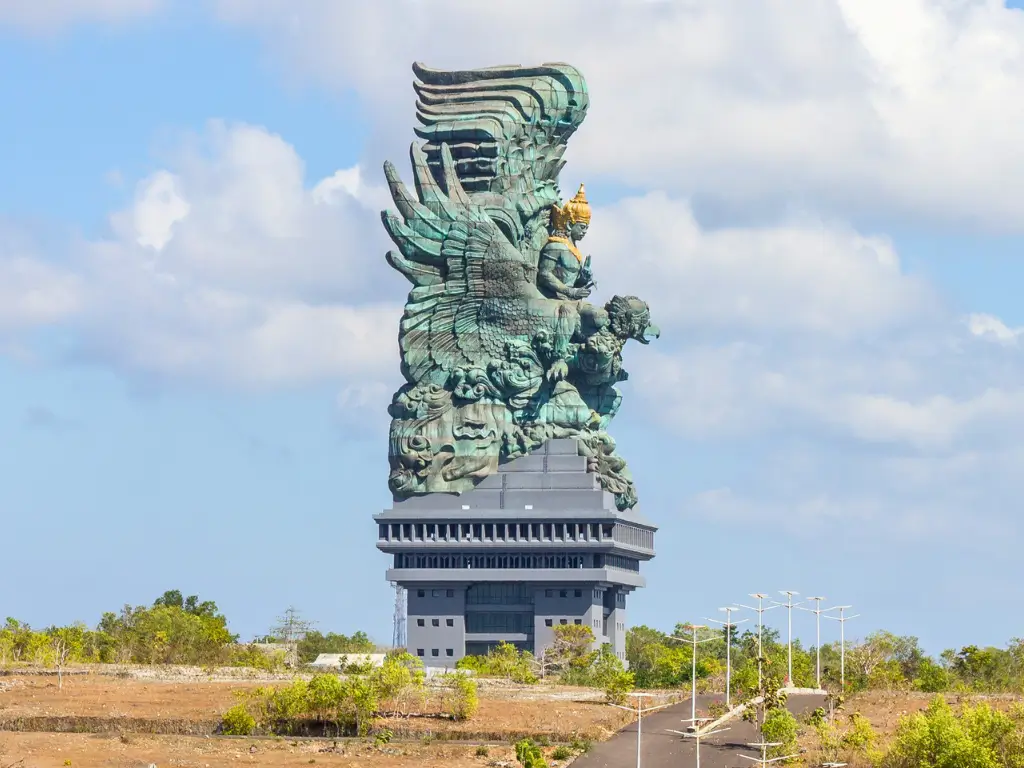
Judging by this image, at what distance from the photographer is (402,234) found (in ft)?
623

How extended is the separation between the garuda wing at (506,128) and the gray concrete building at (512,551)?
18757mm

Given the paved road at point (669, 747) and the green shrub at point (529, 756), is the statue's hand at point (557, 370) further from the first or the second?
the green shrub at point (529, 756)

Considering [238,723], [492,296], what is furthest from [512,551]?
[238,723]

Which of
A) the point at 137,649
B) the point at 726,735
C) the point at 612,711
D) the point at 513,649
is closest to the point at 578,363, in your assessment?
the point at 513,649

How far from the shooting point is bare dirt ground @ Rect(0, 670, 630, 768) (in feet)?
392

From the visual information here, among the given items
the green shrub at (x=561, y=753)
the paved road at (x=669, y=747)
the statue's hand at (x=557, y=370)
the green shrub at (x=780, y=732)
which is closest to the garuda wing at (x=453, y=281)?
the statue's hand at (x=557, y=370)

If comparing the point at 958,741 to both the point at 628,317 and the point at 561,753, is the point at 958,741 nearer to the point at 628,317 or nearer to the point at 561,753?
the point at 561,753

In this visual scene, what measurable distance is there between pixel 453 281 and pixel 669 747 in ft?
237

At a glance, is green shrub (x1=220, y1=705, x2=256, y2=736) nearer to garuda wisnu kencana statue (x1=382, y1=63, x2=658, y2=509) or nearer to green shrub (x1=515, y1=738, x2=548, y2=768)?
green shrub (x1=515, y1=738, x2=548, y2=768)

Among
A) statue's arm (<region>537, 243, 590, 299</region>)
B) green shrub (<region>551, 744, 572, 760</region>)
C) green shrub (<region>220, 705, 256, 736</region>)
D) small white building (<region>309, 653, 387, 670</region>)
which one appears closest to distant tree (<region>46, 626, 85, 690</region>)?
small white building (<region>309, 653, 387, 670</region>)

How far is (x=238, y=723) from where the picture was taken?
131625mm

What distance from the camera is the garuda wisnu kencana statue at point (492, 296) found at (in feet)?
617

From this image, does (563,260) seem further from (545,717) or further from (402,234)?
(545,717)

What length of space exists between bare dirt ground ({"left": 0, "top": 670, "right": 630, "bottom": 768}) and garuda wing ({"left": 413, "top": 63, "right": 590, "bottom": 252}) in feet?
150
